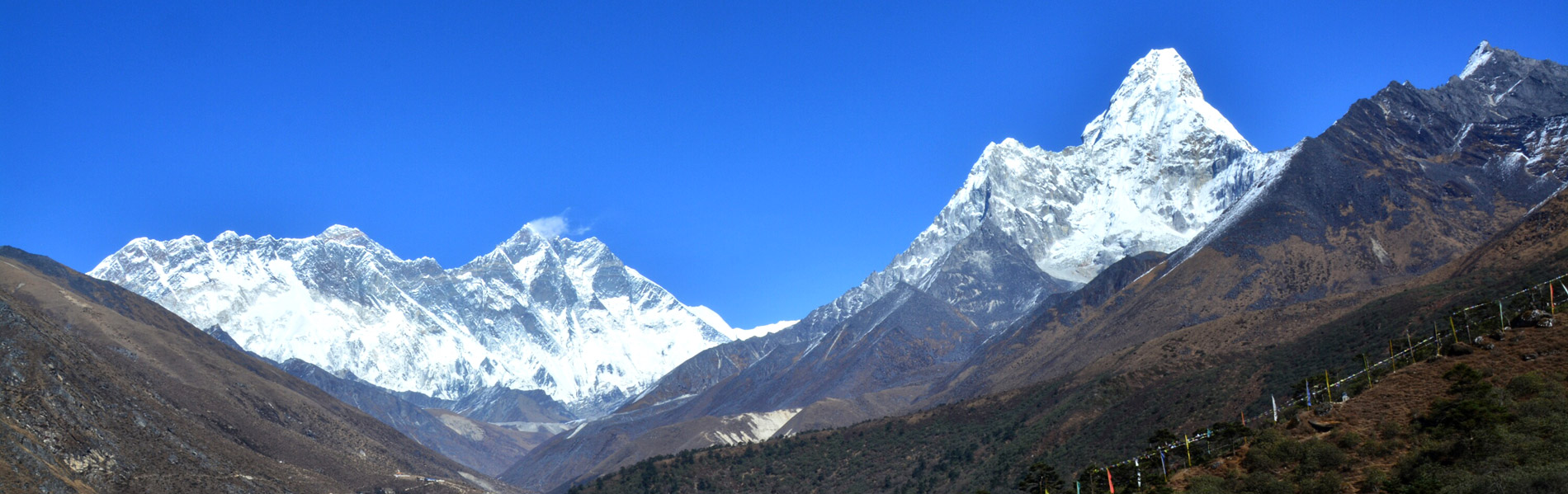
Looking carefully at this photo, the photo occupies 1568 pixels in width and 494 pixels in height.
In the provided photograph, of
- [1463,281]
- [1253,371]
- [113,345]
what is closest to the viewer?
[1253,371]

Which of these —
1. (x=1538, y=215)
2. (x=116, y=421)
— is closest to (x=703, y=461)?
(x=116, y=421)

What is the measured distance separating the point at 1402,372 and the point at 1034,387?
10710 cm

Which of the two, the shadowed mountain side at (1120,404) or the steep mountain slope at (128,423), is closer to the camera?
the shadowed mountain side at (1120,404)

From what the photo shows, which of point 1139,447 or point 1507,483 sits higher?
point 1139,447

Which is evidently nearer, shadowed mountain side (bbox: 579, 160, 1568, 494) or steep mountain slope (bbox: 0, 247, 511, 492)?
shadowed mountain side (bbox: 579, 160, 1568, 494)

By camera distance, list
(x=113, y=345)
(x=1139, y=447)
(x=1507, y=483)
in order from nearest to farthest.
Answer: (x=1507, y=483)
(x=1139, y=447)
(x=113, y=345)

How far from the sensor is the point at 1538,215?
409ft

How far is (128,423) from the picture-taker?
407ft

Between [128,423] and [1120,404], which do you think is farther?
[128,423]

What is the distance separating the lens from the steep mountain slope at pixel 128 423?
103562 mm

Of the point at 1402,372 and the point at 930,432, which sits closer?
the point at 1402,372

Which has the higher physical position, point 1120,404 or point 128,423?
point 1120,404

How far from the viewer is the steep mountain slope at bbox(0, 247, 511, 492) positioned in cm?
10356

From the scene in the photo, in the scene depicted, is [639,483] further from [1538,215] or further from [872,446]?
[1538,215]
